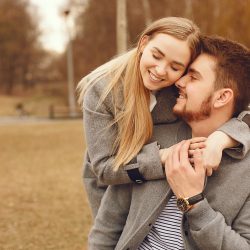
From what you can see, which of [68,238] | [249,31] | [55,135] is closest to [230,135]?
[68,238]

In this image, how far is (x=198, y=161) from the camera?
6.98 feet

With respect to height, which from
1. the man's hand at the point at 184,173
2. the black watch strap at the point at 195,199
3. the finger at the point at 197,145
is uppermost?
the finger at the point at 197,145

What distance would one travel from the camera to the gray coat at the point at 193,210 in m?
2.08

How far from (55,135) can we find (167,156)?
18.8 metres

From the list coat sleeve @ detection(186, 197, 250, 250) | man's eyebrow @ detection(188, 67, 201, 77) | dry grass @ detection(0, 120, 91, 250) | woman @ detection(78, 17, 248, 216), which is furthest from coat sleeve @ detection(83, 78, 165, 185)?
dry grass @ detection(0, 120, 91, 250)

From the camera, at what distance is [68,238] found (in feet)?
19.7

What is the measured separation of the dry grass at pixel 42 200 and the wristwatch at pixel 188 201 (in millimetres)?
3737

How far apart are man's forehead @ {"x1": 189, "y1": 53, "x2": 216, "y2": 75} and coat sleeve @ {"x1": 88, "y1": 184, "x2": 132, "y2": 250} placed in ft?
1.95

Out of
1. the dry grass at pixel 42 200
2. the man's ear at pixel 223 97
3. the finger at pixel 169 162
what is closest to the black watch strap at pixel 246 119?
the man's ear at pixel 223 97

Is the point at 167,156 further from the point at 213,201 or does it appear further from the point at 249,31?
the point at 249,31

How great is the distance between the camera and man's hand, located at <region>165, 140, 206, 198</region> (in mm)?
2107

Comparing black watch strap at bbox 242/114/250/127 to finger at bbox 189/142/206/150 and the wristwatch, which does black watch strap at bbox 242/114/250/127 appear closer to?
finger at bbox 189/142/206/150

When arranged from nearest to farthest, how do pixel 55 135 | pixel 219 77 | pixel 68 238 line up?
pixel 219 77
pixel 68 238
pixel 55 135

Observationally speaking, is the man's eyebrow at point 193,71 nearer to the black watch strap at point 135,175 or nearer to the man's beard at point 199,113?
the man's beard at point 199,113
